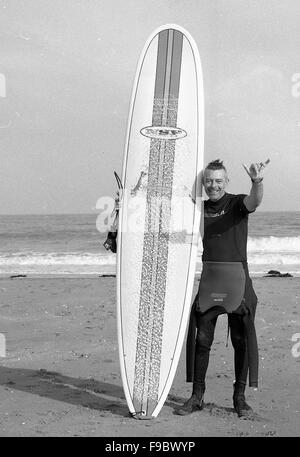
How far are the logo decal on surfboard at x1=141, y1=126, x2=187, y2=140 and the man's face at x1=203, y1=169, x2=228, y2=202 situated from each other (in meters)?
0.53

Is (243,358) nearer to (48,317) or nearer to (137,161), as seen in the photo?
(137,161)

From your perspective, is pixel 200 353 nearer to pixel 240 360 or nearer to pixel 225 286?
pixel 240 360

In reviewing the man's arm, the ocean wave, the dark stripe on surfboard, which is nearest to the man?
the man's arm

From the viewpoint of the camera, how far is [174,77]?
4.23 m

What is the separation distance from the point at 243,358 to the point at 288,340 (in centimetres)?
244

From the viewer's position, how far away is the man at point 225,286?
3.63m

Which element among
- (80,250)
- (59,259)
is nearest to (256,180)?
(59,259)

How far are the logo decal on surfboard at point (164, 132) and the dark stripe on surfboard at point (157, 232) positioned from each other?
3 cm

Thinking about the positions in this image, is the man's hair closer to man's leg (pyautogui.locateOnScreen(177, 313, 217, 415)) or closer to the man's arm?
the man's arm

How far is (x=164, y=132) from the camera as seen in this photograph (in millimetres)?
4121

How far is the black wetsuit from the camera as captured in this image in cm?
363

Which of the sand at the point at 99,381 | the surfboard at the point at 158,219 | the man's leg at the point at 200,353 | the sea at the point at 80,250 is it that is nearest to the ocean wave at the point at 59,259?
the sea at the point at 80,250

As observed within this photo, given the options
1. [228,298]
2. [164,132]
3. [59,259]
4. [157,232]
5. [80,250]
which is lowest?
[80,250]

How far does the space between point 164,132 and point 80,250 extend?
1871 cm
